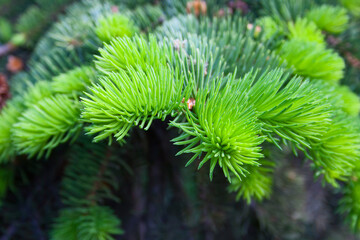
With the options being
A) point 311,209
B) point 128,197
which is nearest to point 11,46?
point 128,197

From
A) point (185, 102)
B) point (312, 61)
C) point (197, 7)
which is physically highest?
point (197, 7)

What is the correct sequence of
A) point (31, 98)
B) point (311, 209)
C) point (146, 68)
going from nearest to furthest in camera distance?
1. point (146, 68)
2. point (31, 98)
3. point (311, 209)

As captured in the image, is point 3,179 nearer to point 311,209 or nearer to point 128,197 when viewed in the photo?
point 128,197

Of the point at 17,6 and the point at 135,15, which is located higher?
the point at 17,6

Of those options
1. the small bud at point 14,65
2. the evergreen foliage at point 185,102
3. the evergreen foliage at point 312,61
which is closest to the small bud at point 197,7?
the evergreen foliage at point 185,102

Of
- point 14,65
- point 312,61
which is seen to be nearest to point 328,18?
point 312,61

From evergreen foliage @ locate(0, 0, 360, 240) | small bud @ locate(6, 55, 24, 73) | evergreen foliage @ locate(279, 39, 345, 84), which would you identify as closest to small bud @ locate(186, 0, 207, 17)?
evergreen foliage @ locate(0, 0, 360, 240)

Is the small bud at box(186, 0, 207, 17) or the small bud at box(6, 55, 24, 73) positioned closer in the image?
the small bud at box(186, 0, 207, 17)

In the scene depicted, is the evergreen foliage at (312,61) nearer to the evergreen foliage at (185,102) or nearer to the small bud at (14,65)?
the evergreen foliage at (185,102)

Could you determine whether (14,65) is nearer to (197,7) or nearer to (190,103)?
(197,7)

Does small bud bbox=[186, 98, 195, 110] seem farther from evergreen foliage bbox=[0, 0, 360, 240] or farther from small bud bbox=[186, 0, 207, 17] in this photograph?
small bud bbox=[186, 0, 207, 17]

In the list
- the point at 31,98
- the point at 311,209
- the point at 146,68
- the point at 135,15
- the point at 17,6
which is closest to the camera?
the point at 146,68
